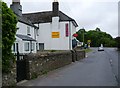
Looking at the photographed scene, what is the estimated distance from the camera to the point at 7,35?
32.7 ft

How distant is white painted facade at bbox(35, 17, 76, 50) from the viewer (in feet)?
172

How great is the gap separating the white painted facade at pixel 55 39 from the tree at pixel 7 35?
41574 mm

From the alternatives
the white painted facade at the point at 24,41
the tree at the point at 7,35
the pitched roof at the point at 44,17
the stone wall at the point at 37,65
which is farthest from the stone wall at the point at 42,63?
the pitched roof at the point at 44,17

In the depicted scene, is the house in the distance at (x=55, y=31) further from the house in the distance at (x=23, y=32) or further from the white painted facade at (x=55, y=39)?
the house in the distance at (x=23, y=32)

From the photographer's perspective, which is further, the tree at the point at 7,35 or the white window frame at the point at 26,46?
the white window frame at the point at 26,46

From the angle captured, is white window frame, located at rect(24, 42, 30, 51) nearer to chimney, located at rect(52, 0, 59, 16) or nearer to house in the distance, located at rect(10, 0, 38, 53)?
house in the distance, located at rect(10, 0, 38, 53)

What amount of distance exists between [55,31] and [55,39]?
1752 millimetres

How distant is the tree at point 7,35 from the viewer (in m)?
9.81

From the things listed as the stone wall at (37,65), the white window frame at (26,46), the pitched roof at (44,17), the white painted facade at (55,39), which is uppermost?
the pitched roof at (44,17)

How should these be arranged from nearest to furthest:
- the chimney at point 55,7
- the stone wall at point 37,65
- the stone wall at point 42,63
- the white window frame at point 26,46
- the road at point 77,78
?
1. the stone wall at point 37,65
2. the road at point 77,78
3. the stone wall at point 42,63
4. the white window frame at point 26,46
5. the chimney at point 55,7

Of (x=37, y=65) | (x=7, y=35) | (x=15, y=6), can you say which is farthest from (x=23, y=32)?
(x=7, y=35)

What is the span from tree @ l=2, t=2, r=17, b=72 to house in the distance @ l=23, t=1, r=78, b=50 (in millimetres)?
41597

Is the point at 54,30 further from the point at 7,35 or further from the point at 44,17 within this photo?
the point at 7,35

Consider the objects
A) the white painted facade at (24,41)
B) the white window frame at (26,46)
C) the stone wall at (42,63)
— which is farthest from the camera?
the white window frame at (26,46)
